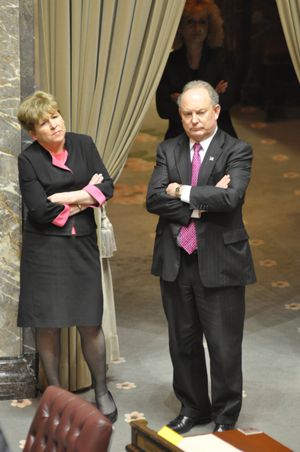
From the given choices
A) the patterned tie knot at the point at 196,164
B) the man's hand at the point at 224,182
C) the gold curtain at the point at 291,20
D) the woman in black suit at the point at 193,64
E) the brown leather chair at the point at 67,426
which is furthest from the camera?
the woman in black suit at the point at 193,64

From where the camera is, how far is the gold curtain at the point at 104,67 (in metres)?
5.30

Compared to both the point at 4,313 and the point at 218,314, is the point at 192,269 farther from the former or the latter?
the point at 4,313

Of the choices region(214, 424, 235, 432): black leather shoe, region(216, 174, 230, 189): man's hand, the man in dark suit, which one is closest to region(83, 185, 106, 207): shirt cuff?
the man in dark suit

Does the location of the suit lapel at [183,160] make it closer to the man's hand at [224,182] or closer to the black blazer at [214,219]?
the black blazer at [214,219]

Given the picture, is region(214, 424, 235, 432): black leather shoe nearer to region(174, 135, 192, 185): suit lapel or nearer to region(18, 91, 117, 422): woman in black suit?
region(18, 91, 117, 422): woman in black suit

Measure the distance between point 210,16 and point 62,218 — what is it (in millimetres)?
2192

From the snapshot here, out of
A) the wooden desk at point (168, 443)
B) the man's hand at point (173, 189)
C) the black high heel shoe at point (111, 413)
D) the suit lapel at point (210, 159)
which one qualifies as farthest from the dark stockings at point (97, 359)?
the wooden desk at point (168, 443)

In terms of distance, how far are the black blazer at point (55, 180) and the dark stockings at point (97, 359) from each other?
1.70ft

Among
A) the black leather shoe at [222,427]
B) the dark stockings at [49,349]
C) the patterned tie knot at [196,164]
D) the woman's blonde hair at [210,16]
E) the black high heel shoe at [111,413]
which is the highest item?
the woman's blonde hair at [210,16]

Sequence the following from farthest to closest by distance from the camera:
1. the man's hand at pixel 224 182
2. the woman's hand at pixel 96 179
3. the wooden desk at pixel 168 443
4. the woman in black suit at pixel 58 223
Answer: the woman's hand at pixel 96 179, the woman in black suit at pixel 58 223, the man's hand at pixel 224 182, the wooden desk at pixel 168 443

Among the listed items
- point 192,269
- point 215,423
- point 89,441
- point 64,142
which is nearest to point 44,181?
point 64,142

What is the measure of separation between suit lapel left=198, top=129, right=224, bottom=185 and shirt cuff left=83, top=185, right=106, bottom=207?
0.51 meters

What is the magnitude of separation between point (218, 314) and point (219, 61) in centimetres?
223

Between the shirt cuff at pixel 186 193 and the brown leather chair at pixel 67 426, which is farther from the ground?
the shirt cuff at pixel 186 193
